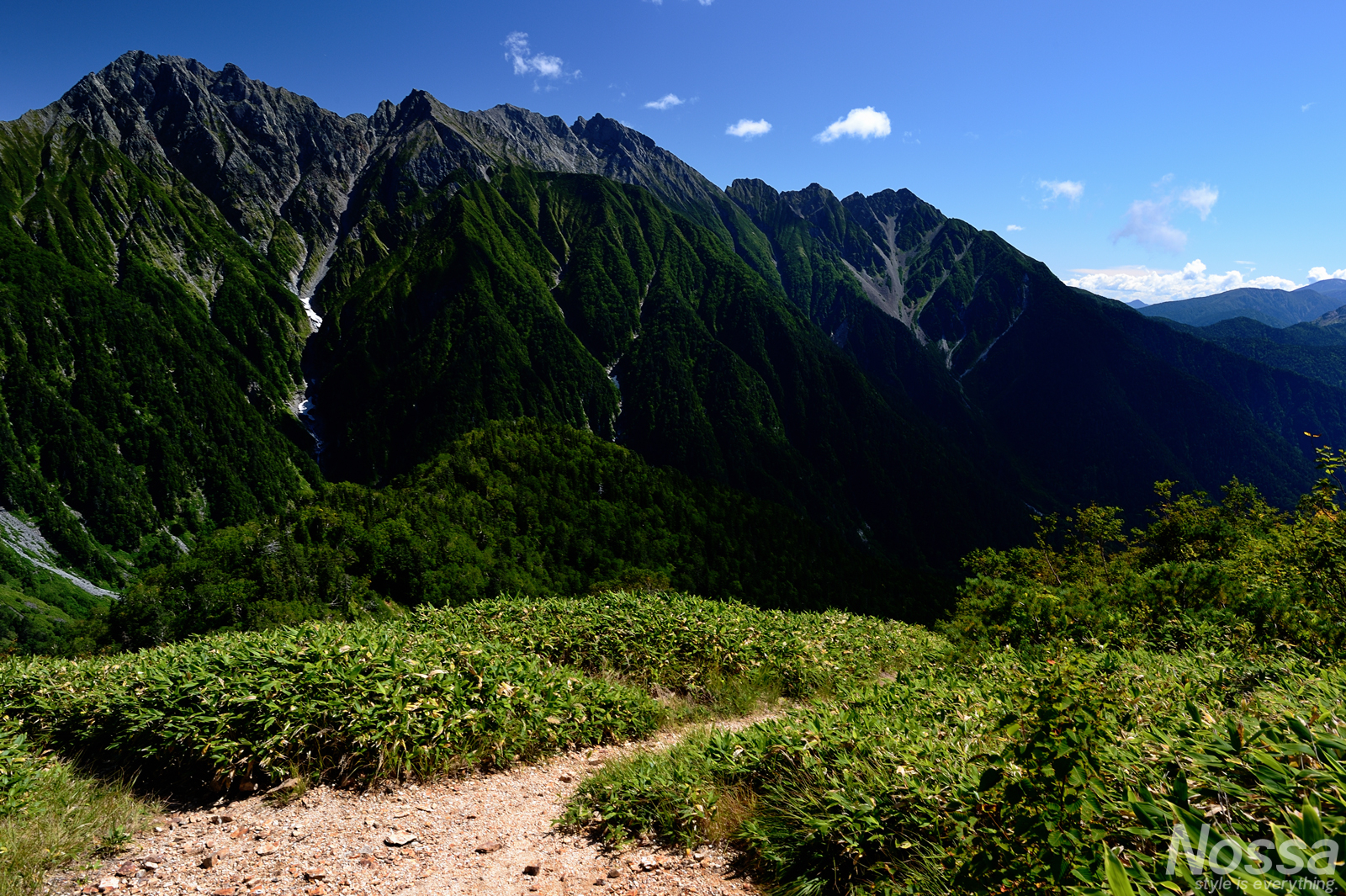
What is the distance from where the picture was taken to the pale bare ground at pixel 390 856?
523cm

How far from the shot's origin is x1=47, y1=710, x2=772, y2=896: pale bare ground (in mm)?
5227

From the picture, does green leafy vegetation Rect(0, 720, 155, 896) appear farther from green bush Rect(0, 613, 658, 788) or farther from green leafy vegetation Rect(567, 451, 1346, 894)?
green leafy vegetation Rect(567, 451, 1346, 894)

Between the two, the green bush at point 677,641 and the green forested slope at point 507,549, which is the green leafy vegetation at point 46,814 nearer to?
the green bush at point 677,641

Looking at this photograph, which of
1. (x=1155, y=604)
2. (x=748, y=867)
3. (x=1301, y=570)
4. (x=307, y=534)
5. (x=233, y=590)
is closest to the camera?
(x=748, y=867)

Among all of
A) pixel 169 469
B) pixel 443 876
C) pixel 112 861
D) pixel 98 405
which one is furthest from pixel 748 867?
pixel 98 405

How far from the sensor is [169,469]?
172000 mm

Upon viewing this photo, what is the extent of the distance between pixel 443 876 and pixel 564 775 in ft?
7.35

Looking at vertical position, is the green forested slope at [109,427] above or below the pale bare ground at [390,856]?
above

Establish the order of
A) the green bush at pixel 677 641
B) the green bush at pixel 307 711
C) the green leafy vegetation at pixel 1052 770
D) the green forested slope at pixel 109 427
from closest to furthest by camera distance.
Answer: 1. the green leafy vegetation at pixel 1052 770
2. the green bush at pixel 307 711
3. the green bush at pixel 677 641
4. the green forested slope at pixel 109 427

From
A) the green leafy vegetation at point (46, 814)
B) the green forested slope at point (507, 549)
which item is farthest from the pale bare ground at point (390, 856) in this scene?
the green forested slope at point (507, 549)

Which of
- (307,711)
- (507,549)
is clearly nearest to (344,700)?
(307,711)

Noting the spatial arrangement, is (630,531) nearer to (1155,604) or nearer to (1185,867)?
(1155,604)

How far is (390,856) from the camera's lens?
224 inches

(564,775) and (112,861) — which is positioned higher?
(112,861)
